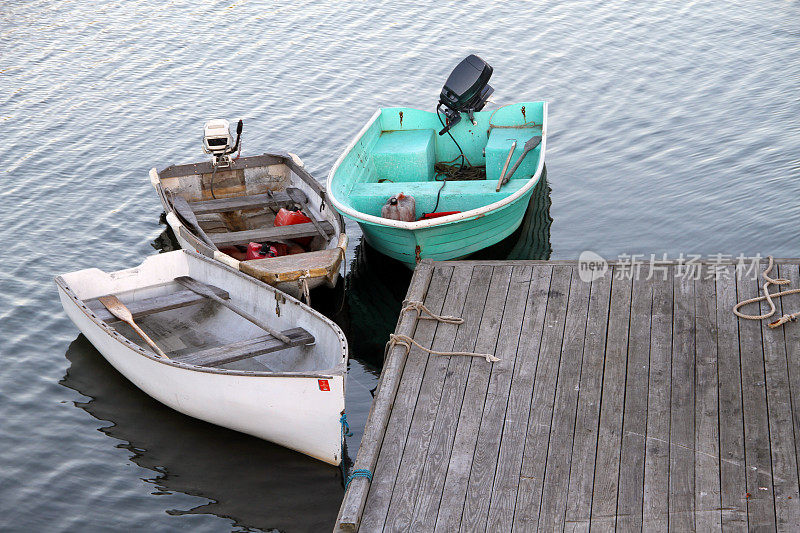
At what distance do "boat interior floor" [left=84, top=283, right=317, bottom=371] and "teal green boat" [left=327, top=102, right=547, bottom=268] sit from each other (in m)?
1.58

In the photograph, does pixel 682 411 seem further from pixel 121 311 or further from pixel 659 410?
pixel 121 311

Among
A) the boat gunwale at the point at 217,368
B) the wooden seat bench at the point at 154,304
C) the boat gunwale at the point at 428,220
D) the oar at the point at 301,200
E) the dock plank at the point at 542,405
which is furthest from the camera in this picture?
the oar at the point at 301,200

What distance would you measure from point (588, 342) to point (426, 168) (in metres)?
4.77

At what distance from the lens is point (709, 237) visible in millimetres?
9992

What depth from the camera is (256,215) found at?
10602 millimetres

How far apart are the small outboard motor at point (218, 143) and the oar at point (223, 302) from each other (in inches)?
91.9

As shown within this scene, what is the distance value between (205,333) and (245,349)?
121 centimetres

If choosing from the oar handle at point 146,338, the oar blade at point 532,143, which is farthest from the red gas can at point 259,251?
the oar blade at point 532,143

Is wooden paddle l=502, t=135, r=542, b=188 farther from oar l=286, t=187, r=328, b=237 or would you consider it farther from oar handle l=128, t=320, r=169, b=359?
oar handle l=128, t=320, r=169, b=359

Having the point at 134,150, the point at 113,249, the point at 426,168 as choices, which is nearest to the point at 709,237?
the point at 426,168

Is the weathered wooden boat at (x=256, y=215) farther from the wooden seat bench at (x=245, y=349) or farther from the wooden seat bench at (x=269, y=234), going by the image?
the wooden seat bench at (x=245, y=349)

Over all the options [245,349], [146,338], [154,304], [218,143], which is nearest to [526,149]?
[218,143]

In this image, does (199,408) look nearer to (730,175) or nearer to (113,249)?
(113,249)

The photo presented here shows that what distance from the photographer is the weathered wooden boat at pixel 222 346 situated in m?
6.76
